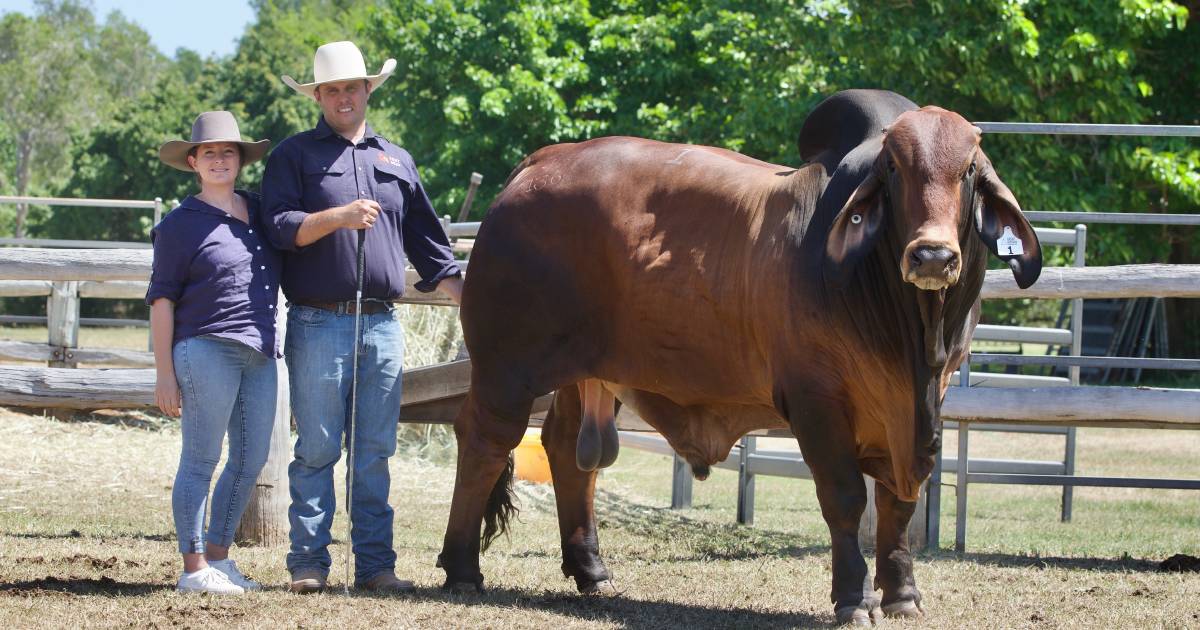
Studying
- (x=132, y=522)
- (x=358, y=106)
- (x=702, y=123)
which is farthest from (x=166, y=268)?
(x=702, y=123)

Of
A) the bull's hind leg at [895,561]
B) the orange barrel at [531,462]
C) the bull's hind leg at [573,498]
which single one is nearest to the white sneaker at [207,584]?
the bull's hind leg at [573,498]

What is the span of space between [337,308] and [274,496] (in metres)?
1.82

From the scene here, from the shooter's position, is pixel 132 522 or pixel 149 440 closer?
pixel 132 522

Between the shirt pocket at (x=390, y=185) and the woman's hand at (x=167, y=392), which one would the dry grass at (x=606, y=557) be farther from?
the shirt pocket at (x=390, y=185)

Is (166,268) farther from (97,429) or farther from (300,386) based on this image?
(97,429)

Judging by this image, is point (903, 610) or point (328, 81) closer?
point (903, 610)

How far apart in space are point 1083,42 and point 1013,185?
6.31 feet

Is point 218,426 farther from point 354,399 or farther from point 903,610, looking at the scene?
point 903,610

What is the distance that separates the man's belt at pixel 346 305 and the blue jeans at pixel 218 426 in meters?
0.30

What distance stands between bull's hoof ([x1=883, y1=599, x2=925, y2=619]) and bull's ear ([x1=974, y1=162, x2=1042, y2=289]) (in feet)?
4.40

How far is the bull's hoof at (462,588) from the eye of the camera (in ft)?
18.7

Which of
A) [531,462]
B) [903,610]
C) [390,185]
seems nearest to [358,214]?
[390,185]

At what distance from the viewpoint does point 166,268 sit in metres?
5.28

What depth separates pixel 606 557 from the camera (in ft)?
22.8
